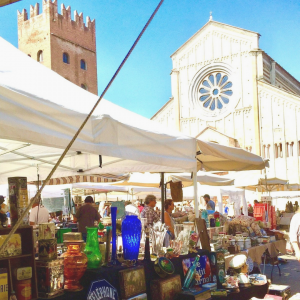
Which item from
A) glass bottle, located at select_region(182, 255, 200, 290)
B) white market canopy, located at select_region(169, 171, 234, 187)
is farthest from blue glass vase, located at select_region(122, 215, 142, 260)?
white market canopy, located at select_region(169, 171, 234, 187)

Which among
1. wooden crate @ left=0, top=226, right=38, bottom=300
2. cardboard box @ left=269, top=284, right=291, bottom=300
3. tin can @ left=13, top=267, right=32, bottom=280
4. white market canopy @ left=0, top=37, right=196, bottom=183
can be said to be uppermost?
white market canopy @ left=0, top=37, right=196, bottom=183

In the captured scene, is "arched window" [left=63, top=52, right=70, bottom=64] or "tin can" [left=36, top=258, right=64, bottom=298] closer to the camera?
"tin can" [left=36, top=258, right=64, bottom=298]

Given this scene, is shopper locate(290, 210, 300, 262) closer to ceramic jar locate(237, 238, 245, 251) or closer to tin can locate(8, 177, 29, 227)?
ceramic jar locate(237, 238, 245, 251)

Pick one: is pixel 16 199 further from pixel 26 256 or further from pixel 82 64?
pixel 82 64

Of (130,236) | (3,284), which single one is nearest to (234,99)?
(130,236)

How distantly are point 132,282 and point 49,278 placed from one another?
2.63 ft

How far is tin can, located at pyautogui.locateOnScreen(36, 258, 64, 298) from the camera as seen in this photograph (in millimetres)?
2664

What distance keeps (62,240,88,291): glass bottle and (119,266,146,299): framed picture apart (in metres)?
0.39

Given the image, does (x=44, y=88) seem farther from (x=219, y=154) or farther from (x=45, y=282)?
(x=219, y=154)

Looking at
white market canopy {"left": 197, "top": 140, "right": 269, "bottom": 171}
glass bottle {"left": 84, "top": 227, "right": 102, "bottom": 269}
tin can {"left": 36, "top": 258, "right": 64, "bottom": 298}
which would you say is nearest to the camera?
tin can {"left": 36, "top": 258, "right": 64, "bottom": 298}

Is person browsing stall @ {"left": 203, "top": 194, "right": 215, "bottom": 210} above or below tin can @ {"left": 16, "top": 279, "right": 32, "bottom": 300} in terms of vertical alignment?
below

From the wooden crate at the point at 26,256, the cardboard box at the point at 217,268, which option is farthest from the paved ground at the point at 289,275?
the wooden crate at the point at 26,256

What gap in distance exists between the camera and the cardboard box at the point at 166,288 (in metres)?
3.43

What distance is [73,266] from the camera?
9.29 ft
